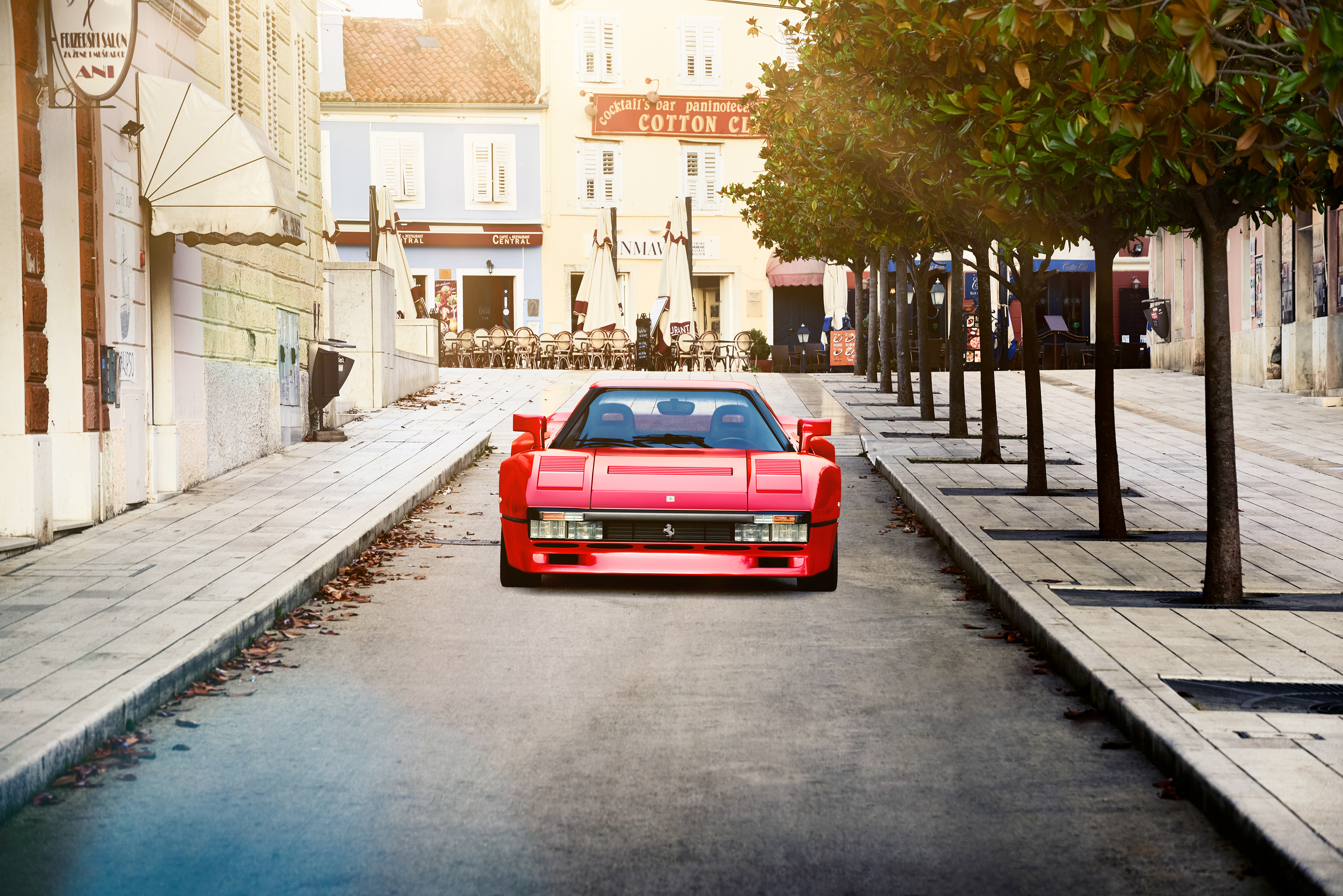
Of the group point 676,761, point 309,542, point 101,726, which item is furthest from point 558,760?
point 309,542

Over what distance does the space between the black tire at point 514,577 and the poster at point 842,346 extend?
26.3 m

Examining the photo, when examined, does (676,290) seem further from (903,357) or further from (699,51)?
(699,51)

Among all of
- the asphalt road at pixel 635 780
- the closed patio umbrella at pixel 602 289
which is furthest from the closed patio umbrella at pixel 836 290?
the asphalt road at pixel 635 780

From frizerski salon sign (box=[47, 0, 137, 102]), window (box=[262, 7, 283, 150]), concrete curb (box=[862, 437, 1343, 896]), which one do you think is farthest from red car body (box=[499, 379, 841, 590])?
window (box=[262, 7, 283, 150])

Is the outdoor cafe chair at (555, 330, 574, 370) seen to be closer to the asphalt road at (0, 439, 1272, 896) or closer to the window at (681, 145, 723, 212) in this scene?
→ the window at (681, 145, 723, 212)

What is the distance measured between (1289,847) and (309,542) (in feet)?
23.9

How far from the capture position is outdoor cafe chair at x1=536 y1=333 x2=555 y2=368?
34.6 m

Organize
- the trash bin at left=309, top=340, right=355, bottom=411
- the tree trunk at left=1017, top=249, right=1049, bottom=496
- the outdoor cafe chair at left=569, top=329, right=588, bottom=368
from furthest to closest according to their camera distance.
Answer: the outdoor cafe chair at left=569, top=329, right=588, bottom=368, the trash bin at left=309, top=340, right=355, bottom=411, the tree trunk at left=1017, top=249, right=1049, bottom=496

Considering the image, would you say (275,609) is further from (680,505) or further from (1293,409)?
(1293,409)

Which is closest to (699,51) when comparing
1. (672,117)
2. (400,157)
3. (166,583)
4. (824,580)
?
(672,117)

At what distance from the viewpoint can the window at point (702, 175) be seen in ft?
144

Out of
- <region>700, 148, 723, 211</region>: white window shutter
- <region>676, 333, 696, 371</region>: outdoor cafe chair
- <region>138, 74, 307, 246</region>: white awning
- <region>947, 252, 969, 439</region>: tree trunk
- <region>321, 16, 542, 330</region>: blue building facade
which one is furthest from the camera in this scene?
<region>700, 148, 723, 211</region>: white window shutter

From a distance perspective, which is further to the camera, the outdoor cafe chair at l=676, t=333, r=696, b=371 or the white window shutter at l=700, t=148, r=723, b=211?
the white window shutter at l=700, t=148, r=723, b=211

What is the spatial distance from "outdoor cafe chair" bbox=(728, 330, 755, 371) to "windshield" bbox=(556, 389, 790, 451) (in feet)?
82.7
